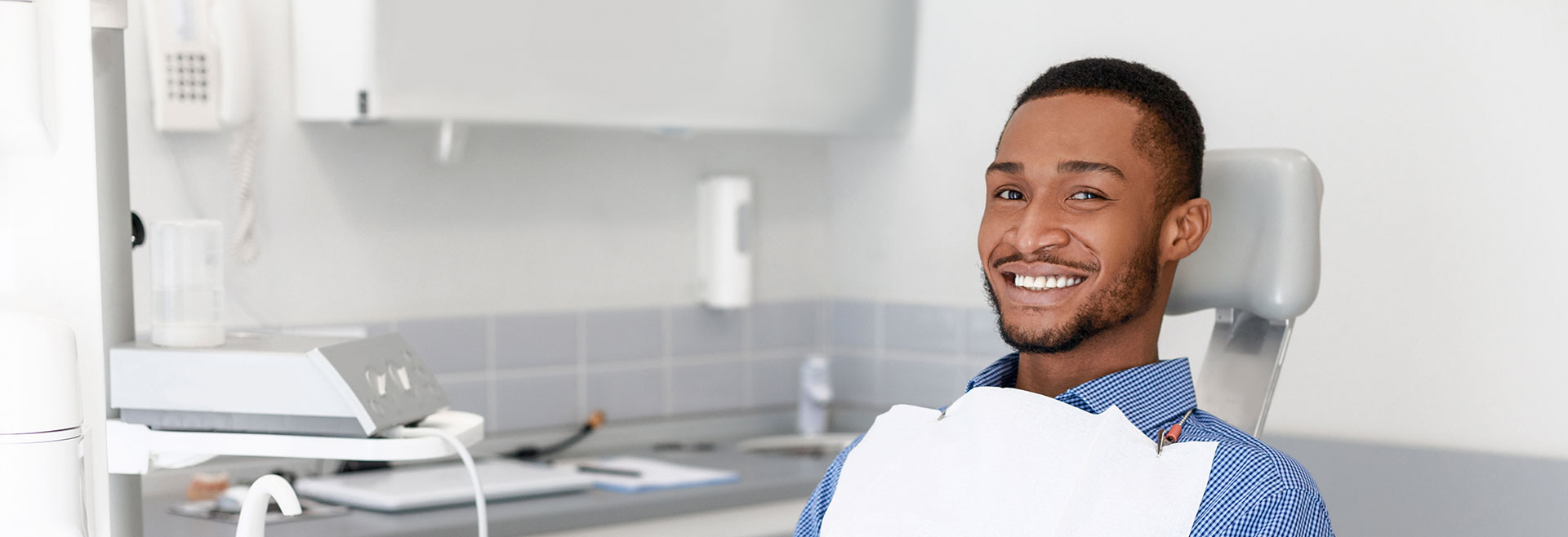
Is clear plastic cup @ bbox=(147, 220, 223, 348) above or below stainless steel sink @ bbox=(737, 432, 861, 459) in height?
above

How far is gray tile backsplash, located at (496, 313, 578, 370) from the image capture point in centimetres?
281

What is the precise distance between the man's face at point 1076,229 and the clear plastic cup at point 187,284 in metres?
0.80

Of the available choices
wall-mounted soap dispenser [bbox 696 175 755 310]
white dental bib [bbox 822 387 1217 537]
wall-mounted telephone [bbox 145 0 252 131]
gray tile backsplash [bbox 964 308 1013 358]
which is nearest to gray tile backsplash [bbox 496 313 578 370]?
wall-mounted soap dispenser [bbox 696 175 755 310]

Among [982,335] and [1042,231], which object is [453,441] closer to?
[1042,231]

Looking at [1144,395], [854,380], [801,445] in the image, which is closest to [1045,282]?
[1144,395]

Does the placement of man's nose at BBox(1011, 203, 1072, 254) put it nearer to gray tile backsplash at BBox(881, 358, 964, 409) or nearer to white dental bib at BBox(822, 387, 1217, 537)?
white dental bib at BBox(822, 387, 1217, 537)

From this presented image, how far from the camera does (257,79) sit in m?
2.46

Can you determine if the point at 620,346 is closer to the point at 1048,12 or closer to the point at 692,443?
the point at 692,443

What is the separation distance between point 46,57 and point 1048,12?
76.7 inches

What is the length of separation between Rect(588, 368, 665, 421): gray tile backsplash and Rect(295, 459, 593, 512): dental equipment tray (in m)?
0.34

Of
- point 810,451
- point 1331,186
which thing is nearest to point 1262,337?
point 1331,186

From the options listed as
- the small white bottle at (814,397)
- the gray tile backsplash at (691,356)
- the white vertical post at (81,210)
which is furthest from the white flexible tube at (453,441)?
the small white bottle at (814,397)

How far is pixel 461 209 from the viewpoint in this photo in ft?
9.03

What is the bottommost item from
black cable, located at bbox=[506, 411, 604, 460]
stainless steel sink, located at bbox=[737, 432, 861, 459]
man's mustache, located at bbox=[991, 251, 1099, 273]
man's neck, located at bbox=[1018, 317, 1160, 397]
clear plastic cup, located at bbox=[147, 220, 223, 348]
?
stainless steel sink, located at bbox=[737, 432, 861, 459]
